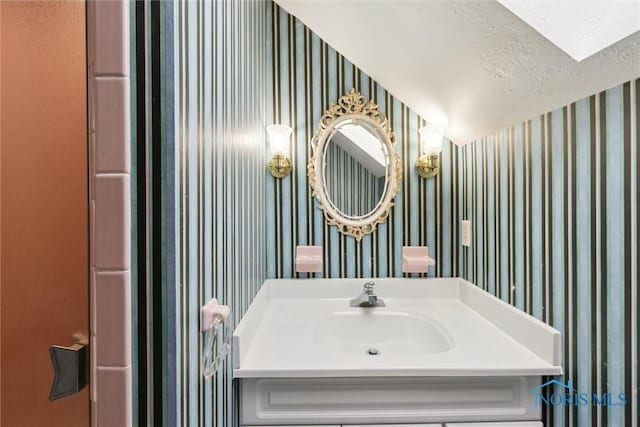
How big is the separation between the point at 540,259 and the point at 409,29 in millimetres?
887

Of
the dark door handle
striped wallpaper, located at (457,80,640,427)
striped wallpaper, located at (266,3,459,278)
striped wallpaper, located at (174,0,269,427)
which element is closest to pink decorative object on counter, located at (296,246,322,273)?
striped wallpaper, located at (266,3,459,278)

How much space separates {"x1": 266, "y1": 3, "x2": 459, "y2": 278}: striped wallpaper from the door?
1103mm

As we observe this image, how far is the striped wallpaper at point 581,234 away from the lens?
774 mm

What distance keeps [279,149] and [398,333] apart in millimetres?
996

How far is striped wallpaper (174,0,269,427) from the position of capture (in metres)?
0.61

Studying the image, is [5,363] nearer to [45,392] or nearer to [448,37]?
[45,392]

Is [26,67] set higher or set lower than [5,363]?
higher

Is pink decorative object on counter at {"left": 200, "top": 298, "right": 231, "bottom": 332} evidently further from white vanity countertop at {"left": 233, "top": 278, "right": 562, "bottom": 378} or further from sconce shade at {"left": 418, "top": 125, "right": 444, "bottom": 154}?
sconce shade at {"left": 418, "top": 125, "right": 444, "bottom": 154}

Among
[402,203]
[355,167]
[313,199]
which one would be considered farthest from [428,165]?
[313,199]

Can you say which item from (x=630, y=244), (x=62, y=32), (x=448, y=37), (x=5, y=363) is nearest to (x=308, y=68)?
(x=448, y=37)

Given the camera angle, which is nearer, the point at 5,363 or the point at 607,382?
the point at 5,363

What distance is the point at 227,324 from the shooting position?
892 millimetres

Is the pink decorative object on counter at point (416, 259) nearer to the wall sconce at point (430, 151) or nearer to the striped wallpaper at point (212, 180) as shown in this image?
the wall sconce at point (430, 151)

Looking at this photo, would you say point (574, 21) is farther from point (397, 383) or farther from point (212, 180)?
point (397, 383)
